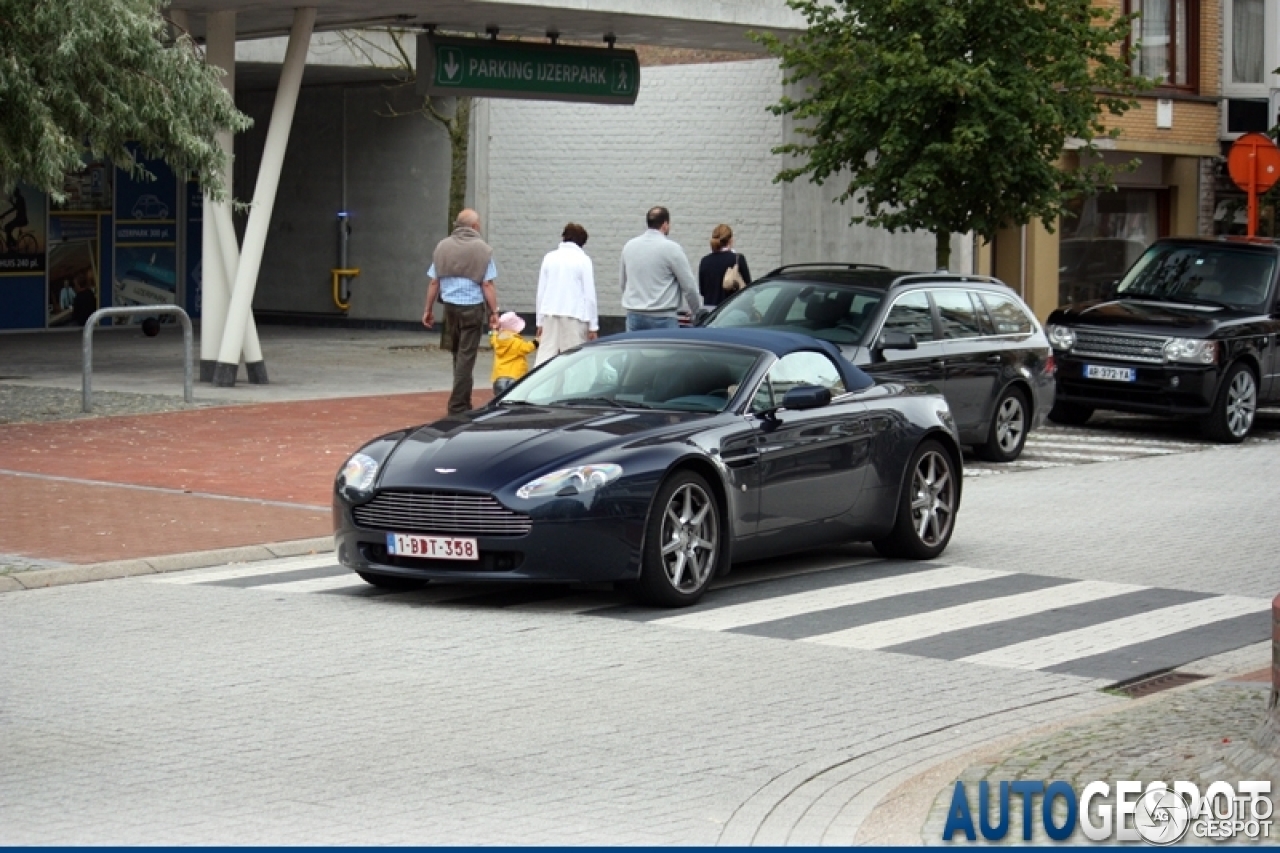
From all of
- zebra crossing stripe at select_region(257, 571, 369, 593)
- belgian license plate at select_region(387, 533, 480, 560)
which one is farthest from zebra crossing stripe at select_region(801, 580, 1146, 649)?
zebra crossing stripe at select_region(257, 571, 369, 593)

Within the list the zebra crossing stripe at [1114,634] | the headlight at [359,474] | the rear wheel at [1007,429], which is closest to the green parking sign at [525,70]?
the rear wheel at [1007,429]

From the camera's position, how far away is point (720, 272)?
72.7 ft

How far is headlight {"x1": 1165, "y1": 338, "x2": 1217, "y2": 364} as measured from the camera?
69.3ft

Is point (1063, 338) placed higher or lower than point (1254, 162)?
lower

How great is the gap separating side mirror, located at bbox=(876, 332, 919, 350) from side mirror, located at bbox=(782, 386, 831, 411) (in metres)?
5.42

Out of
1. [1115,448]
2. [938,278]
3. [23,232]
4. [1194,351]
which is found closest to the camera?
[938,278]

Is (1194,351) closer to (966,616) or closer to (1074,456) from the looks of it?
(1074,456)

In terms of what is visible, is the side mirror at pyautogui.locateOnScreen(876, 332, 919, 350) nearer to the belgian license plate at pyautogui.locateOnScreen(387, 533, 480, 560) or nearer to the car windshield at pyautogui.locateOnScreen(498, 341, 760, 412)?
the car windshield at pyautogui.locateOnScreen(498, 341, 760, 412)

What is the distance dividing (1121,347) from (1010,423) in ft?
9.74

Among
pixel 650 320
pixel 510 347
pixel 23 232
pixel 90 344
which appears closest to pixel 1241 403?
pixel 650 320

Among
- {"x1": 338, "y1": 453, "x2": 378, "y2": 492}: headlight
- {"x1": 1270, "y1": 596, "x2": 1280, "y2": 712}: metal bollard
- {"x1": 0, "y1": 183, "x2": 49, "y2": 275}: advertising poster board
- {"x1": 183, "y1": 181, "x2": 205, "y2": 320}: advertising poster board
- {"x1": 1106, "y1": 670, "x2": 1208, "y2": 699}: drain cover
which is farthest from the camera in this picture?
{"x1": 183, "y1": 181, "x2": 205, "y2": 320}: advertising poster board

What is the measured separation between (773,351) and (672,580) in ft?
6.30

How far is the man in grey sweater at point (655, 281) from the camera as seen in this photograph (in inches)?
744

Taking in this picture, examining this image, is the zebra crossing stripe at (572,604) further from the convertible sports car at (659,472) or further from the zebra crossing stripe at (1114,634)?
the zebra crossing stripe at (1114,634)
